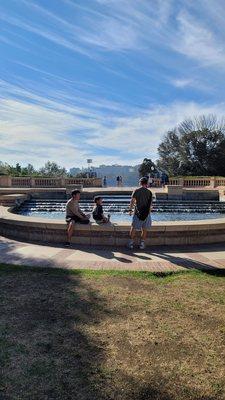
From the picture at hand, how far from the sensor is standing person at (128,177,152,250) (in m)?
9.16

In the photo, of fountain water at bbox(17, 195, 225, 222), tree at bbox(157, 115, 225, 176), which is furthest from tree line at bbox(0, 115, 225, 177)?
fountain water at bbox(17, 195, 225, 222)

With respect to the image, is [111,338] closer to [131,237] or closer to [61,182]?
[131,237]

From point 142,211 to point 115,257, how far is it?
135 cm

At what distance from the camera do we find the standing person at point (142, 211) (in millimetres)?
9164

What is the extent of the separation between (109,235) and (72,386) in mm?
6296

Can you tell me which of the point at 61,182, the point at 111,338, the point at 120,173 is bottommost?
the point at 111,338

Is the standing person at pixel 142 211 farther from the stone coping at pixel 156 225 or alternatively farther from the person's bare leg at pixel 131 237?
the stone coping at pixel 156 225

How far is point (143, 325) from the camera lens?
15.2 ft

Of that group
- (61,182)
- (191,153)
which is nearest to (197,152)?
(191,153)

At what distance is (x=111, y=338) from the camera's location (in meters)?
4.28

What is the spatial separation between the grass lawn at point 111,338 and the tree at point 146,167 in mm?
52182

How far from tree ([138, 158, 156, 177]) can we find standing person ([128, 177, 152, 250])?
48.8m

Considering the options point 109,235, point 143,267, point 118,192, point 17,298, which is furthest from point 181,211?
point 17,298

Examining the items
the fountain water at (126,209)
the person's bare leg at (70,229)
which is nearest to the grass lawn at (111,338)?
the person's bare leg at (70,229)
